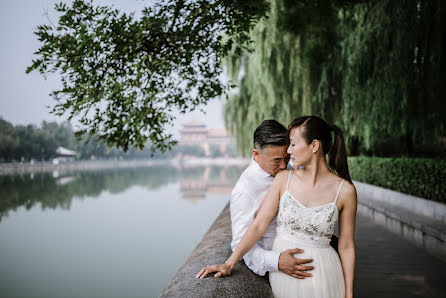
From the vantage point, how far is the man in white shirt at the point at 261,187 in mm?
1495

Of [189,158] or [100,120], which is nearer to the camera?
[100,120]

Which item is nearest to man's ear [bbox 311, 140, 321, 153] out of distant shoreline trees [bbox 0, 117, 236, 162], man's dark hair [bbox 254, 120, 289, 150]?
man's dark hair [bbox 254, 120, 289, 150]

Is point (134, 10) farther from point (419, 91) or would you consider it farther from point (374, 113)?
point (374, 113)

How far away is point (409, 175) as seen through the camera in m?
6.15

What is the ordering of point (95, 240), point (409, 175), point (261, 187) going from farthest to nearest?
1. point (95, 240)
2. point (409, 175)
3. point (261, 187)

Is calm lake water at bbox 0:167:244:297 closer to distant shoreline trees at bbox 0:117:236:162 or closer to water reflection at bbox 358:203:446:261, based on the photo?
water reflection at bbox 358:203:446:261

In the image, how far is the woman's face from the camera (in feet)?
4.52

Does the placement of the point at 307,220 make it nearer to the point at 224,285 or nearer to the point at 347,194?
the point at 347,194

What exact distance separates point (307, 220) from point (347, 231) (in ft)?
0.52

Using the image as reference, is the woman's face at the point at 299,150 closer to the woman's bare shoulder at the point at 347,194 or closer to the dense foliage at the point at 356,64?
the woman's bare shoulder at the point at 347,194

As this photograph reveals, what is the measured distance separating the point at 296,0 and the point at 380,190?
16.0 feet

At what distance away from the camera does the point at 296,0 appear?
3.78 meters

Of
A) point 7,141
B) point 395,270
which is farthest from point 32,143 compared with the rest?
point 395,270

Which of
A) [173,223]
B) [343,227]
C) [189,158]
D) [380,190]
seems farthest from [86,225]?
[189,158]
